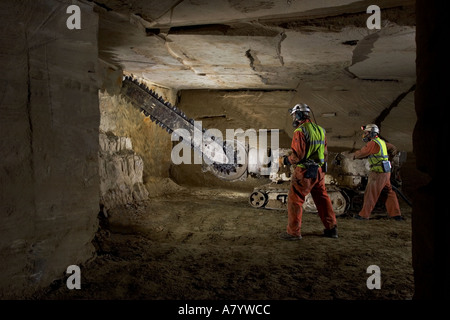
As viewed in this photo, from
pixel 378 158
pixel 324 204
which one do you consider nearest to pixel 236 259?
pixel 324 204

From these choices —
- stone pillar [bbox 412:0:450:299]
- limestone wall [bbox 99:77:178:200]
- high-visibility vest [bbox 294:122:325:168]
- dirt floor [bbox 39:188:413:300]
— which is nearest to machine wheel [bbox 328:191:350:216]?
dirt floor [bbox 39:188:413:300]

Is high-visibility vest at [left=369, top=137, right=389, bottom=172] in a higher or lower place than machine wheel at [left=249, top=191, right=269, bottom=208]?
higher

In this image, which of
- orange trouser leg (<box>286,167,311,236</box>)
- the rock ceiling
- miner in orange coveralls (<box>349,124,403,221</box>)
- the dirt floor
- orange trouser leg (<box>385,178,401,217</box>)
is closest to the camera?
the dirt floor

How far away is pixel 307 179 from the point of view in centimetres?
395


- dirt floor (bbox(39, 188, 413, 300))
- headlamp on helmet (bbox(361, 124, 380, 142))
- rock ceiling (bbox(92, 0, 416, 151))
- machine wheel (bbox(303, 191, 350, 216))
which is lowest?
dirt floor (bbox(39, 188, 413, 300))

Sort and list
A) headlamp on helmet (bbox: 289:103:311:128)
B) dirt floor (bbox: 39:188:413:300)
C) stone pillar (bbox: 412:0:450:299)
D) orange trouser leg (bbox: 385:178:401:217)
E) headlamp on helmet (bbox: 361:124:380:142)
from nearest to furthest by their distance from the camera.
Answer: stone pillar (bbox: 412:0:450:299) → dirt floor (bbox: 39:188:413:300) → headlamp on helmet (bbox: 289:103:311:128) → orange trouser leg (bbox: 385:178:401:217) → headlamp on helmet (bbox: 361:124:380:142)

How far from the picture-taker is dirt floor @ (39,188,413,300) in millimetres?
2420

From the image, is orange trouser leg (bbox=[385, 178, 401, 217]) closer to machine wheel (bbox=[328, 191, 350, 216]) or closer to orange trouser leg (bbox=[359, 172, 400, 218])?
orange trouser leg (bbox=[359, 172, 400, 218])

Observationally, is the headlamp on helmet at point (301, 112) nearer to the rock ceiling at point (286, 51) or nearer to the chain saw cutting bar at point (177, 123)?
the rock ceiling at point (286, 51)

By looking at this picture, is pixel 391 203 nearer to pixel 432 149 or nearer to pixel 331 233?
pixel 331 233

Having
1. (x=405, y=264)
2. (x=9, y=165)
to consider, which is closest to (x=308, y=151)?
(x=405, y=264)

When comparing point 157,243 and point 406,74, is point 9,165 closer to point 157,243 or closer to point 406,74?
point 157,243

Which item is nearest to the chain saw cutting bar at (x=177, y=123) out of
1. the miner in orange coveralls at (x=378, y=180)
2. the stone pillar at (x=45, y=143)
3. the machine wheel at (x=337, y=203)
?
the machine wheel at (x=337, y=203)

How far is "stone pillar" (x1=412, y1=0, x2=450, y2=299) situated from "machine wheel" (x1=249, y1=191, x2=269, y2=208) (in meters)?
4.22
